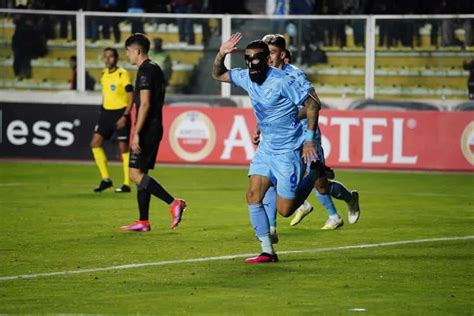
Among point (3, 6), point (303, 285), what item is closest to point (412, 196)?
point (303, 285)

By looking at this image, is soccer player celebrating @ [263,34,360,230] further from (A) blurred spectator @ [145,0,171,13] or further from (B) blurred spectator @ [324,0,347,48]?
(A) blurred spectator @ [145,0,171,13]

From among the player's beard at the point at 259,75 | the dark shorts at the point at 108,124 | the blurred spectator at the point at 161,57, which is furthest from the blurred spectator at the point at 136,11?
the player's beard at the point at 259,75

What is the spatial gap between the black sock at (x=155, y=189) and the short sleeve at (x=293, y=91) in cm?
285

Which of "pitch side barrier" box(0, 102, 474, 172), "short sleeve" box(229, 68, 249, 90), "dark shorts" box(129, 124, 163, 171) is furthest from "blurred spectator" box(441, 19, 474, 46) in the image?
"short sleeve" box(229, 68, 249, 90)

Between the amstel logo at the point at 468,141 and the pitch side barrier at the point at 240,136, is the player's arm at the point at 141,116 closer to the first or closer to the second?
the pitch side barrier at the point at 240,136

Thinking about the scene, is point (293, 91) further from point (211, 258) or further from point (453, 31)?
point (453, 31)

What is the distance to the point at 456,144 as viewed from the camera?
22.1 m

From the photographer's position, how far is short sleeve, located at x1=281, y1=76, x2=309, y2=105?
1151 centimetres

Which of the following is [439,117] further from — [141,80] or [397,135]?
[141,80]

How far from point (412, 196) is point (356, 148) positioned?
410cm

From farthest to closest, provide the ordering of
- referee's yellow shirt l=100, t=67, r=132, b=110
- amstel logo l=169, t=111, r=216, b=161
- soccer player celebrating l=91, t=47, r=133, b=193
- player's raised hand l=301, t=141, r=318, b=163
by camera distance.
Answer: amstel logo l=169, t=111, r=216, b=161 → referee's yellow shirt l=100, t=67, r=132, b=110 → soccer player celebrating l=91, t=47, r=133, b=193 → player's raised hand l=301, t=141, r=318, b=163

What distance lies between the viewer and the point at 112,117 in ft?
62.2

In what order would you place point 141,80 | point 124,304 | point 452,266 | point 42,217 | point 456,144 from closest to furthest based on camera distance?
point 124,304
point 452,266
point 141,80
point 42,217
point 456,144

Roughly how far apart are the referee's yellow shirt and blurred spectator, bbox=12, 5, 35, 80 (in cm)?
560
